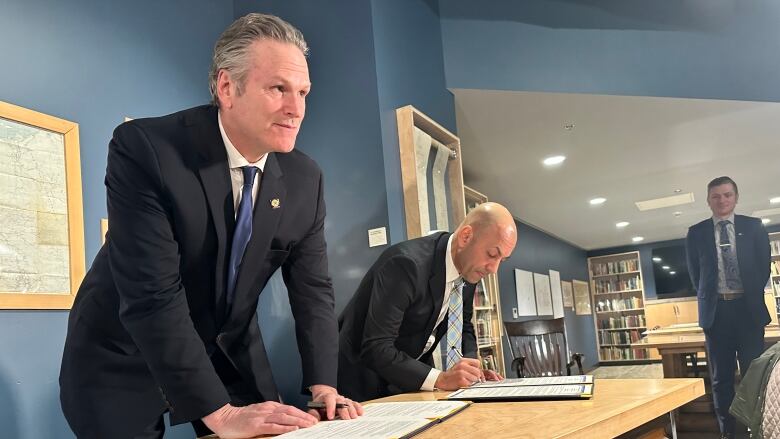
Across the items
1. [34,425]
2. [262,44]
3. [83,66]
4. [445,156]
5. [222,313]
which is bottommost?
[34,425]

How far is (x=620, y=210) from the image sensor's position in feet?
16.3

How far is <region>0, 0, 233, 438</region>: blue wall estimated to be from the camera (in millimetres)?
2287

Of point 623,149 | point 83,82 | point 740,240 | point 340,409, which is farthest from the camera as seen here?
point 623,149

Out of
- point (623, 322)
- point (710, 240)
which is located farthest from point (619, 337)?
point (710, 240)

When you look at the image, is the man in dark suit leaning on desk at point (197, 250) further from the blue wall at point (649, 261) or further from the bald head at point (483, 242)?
the blue wall at point (649, 261)

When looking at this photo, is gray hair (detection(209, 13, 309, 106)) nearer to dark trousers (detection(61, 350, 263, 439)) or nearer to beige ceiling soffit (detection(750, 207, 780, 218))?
dark trousers (detection(61, 350, 263, 439))

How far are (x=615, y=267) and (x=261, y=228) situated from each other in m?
4.51

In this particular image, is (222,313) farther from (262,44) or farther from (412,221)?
(412,221)

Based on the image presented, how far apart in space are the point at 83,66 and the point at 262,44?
72.5 inches

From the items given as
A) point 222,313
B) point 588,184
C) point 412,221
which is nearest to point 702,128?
point 588,184

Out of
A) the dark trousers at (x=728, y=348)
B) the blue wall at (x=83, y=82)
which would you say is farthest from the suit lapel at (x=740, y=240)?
the blue wall at (x=83, y=82)

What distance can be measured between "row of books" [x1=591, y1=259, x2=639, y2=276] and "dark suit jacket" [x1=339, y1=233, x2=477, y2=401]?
3.02m

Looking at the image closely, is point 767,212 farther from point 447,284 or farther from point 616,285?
point 447,284

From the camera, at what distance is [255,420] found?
3.28ft
